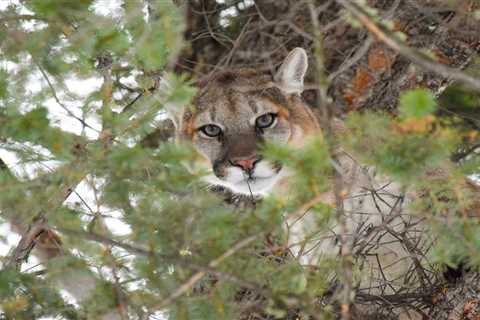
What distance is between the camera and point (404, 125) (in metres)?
2.57

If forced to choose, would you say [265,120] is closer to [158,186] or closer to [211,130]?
[211,130]

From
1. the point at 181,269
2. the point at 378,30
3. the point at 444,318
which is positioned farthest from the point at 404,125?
the point at 444,318

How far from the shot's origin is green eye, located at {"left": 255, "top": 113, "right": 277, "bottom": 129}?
5016 millimetres

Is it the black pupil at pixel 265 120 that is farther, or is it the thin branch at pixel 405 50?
the black pupil at pixel 265 120

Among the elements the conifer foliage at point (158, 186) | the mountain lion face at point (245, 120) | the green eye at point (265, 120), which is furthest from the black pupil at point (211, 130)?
the conifer foliage at point (158, 186)

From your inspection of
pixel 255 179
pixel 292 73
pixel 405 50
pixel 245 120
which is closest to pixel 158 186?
pixel 405 50

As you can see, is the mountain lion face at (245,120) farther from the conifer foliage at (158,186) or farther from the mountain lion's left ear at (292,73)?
the conifer foliage at (158,186)

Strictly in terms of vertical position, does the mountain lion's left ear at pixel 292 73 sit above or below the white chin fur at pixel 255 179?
above

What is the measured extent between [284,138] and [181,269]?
2.20m

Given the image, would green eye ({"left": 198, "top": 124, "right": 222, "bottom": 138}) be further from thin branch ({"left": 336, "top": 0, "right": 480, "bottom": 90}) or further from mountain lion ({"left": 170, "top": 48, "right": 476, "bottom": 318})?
thin branch ({"left": 336, "top": 0, "right": 480, "bottom": 90})

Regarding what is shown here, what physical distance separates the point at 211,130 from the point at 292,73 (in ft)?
2.09

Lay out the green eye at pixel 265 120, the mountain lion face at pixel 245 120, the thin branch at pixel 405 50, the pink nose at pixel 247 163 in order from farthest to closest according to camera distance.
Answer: the green eye at pixel 265 120, the mountain lion face at pixel 245 120, the pink nose at pixel 247 163, the thin branch at pixel 405 50

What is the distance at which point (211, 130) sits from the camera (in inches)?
201

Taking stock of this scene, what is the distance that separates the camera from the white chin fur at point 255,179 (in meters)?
4.67
